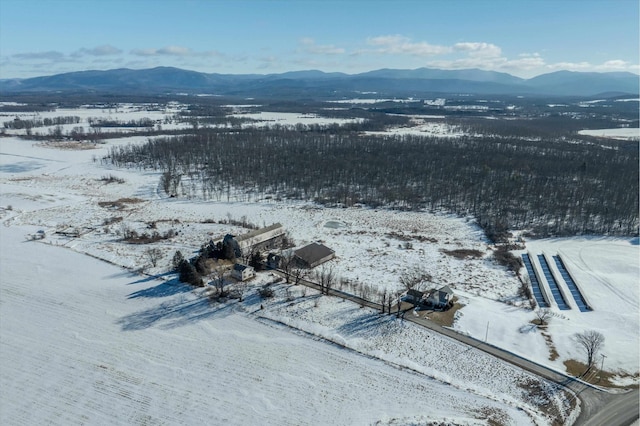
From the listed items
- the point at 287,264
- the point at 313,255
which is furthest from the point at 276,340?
the point at 313,255

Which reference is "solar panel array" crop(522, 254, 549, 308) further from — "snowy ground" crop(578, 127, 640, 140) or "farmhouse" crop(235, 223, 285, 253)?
"snowy ground" crop(578, 127, 640, 140)

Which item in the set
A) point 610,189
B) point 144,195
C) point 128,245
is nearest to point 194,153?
point 144,195

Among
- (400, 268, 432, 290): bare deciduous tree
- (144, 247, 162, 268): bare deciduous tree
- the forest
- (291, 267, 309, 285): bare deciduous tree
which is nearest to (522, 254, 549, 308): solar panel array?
the forest

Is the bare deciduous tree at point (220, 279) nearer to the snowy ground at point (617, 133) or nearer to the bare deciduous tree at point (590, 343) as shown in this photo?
the bare deciduous tree at point (590, 343)

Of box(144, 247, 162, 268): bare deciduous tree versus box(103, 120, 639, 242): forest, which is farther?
box(103, 120, 639, 242): forest

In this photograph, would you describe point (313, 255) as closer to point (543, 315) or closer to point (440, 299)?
point (440, 299)
